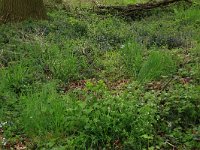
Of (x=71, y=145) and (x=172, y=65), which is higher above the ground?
(x=172, y=65)

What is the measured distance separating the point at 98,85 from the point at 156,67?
55.0 inches

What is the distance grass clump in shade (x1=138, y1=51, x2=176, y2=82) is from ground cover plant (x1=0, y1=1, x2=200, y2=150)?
0.05ft

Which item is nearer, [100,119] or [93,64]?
[100,119]

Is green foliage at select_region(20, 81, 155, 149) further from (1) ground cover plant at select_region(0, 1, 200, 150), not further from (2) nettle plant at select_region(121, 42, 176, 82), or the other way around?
(2) nettle plant at select_region(121, 42, 176, 82)

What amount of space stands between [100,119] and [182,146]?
0.96 m

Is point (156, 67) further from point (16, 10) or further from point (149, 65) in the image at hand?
point (16, 10)

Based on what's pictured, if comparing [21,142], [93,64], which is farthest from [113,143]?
[93,64]

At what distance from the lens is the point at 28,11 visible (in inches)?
402

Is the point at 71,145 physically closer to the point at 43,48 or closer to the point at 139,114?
the point at 139,114

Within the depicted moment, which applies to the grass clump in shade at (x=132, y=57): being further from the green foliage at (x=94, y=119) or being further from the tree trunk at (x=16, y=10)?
the tree trunk at (x=16, y=10)

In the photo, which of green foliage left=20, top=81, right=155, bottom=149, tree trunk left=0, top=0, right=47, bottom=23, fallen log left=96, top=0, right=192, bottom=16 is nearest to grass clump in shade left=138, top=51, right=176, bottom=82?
green foliage left=20, top=81, right=155, bottom=149

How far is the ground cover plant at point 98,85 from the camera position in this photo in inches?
182

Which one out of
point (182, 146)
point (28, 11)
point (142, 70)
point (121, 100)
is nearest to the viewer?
point (182, 146)

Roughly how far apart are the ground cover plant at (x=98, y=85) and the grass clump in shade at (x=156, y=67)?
0.05 feet
